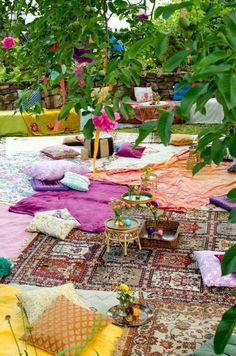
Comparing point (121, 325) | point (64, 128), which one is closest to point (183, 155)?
point (64, 128)

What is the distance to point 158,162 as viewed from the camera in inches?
294

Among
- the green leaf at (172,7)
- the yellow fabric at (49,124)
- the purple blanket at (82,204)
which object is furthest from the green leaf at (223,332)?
the yellow fabric at (49,124)

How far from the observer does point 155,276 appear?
400 cm

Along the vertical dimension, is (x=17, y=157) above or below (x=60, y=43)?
below

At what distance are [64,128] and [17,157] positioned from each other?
7.56 feet

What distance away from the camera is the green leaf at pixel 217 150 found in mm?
882

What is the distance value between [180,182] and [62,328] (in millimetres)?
3888

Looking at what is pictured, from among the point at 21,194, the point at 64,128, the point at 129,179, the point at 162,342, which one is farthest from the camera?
the point at 64,128

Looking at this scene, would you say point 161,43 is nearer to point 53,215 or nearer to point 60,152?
point 53,215

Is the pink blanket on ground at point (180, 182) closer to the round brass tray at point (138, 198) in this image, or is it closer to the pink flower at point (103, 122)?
the round brass tray at point (138, 198)

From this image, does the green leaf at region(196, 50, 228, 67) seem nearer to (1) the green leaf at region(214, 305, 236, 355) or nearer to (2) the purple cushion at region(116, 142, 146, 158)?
(1) the green leaf at region(214, 305, 236, 355)

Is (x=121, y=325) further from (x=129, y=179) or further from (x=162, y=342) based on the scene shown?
(x=129, y=179)

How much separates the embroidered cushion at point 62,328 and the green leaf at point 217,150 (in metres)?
2.02

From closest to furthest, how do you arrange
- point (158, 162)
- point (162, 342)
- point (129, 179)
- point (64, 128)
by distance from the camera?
point (162, 342) < point (129, 179) < point (158, 162) < point (64, 128)
